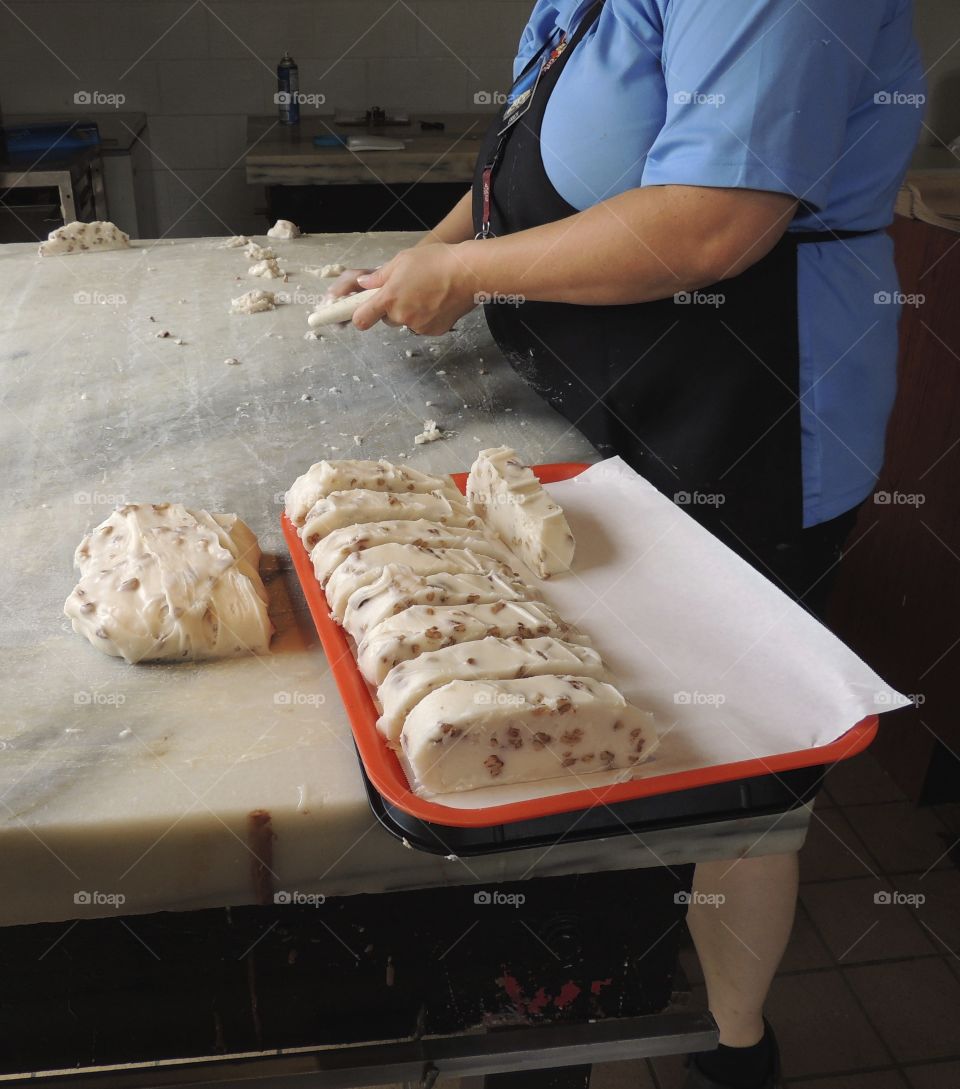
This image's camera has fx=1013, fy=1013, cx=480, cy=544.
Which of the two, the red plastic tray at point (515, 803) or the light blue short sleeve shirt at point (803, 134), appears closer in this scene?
the red plastic tray at point (515, 803)

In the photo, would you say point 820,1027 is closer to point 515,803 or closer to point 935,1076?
point 935,1076

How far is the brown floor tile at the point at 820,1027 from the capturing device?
176cm

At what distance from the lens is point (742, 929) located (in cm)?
130

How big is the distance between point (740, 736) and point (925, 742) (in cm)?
164

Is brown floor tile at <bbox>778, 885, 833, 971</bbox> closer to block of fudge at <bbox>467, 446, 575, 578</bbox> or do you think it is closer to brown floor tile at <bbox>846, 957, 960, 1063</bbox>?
brown floor tile at <bbox>846, 957, 960, 1063</bbox>

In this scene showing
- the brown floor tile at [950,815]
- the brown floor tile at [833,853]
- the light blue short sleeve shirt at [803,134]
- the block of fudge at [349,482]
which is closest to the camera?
the light blue short sleeve shirt at [803,134]

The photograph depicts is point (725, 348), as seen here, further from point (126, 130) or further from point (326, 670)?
point (126, 130)

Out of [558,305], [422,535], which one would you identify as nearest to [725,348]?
[558,305]

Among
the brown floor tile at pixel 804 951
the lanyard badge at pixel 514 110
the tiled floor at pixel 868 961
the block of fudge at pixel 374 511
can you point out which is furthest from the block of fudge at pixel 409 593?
the brown floor tile at pixel 804 951

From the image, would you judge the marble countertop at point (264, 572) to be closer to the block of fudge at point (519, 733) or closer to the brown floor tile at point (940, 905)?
the block of fudge at point (519, 733)

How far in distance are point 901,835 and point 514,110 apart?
68.0 inches

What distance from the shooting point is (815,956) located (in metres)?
1.95

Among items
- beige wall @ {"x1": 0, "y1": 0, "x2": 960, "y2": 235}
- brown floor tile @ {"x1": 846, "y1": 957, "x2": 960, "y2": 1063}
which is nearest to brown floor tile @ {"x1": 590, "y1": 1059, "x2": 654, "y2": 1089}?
brown floor tile @ {"x1": 846, "y1": 957, "x2": 960, "y2": 1063}

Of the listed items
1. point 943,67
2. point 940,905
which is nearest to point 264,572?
point 940,905
